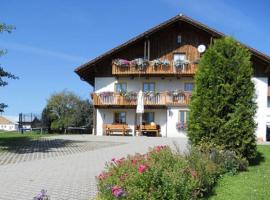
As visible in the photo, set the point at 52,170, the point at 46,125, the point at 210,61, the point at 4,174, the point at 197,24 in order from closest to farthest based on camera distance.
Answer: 1. the point at 4,174
2. the point at 52,170
3. the point at 210,61
4. the point at 197,24
5. the point at 46,125

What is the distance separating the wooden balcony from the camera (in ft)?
111

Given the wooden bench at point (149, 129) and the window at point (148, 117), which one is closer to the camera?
the wooden bench at point (149, 129)

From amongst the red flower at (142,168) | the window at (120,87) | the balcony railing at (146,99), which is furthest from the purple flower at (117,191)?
the window at (120,87)

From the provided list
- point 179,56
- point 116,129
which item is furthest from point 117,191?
point 179,56

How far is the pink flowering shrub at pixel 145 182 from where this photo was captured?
22.3 feet

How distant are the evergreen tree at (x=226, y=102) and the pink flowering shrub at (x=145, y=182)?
517 centimetres

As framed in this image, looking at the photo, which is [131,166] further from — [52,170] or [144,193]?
[52,170]

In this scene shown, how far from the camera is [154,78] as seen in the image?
116ft

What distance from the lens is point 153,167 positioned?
723cm

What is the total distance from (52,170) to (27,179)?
5.64 ft

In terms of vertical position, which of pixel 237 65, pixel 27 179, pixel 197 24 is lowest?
pixel 27 179

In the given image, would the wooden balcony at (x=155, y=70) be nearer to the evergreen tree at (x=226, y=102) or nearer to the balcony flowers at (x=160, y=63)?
the balcony flowers at (x=160, y=63)

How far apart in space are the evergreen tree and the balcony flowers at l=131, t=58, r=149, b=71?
66.9 feet

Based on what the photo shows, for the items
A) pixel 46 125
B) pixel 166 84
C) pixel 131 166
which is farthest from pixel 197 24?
pixel 131 166
